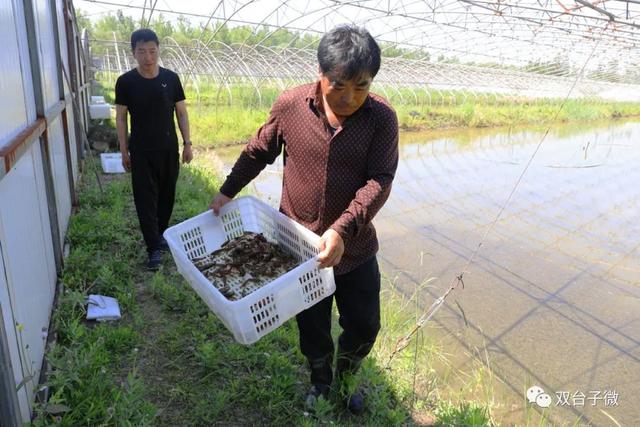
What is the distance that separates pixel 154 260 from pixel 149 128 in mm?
970

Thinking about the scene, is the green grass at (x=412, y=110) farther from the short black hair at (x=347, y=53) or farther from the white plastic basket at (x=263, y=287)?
the short black hair at (x=347, y=53)

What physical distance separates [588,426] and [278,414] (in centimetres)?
197

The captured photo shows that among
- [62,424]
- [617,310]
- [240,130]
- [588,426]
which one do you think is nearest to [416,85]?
[240,130]

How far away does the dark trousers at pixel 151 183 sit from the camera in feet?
11.5

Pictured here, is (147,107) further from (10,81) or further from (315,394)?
(315,394)

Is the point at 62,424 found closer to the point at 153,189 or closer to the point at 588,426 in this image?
the point at 153,189

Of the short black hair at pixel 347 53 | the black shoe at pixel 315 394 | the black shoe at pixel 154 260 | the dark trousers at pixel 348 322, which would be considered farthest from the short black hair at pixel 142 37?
the black shoe at pixel 315 394

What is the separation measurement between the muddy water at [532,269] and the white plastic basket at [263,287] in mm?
1791

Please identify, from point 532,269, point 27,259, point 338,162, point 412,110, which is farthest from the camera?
point 412,110

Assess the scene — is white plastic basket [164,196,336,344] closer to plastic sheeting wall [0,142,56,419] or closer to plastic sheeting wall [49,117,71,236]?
plastic sheeting wall [0,142,56,419]

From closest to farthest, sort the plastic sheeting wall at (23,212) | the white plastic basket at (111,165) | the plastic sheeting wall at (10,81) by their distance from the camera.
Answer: the plastic sheeting wall at (23,212)
the plastic sheeting wall at (10,81)
the white plastic basket at (111,165)

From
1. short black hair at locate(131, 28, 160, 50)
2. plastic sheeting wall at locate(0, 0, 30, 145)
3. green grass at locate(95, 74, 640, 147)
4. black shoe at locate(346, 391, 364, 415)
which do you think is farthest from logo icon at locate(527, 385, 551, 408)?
green grass at locate(95, 74, 640, 147)

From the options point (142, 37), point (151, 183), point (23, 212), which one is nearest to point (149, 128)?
point (151, 183)

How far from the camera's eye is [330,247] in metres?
1.69
